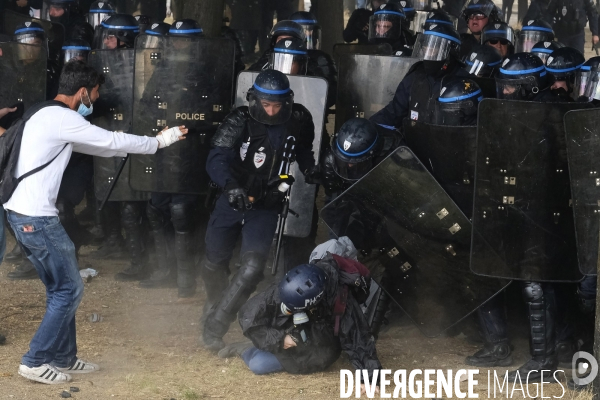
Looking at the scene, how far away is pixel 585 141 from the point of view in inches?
205

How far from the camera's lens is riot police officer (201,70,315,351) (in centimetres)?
616

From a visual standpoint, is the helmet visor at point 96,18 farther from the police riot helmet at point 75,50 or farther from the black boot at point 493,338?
the black boot at point 493,338

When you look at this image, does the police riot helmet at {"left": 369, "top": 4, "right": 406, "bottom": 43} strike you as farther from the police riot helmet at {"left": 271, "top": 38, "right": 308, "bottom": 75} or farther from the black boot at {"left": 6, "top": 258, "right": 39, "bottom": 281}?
the black boot at {"left": 6, "top": 258, "right": 39, "bottom": 281}

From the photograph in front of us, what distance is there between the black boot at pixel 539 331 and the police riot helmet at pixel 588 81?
123cm

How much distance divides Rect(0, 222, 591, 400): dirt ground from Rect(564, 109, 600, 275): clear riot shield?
0.81 metres

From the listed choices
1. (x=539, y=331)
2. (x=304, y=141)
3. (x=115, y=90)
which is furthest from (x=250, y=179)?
(x=539, y=331)

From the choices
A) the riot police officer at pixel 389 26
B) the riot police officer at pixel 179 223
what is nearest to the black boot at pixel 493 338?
the riot police officer at pixel 179 223

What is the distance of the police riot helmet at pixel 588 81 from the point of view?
6150 millimetres

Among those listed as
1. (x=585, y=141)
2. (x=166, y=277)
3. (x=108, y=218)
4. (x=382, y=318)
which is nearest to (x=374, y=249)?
(x=382, y=318)

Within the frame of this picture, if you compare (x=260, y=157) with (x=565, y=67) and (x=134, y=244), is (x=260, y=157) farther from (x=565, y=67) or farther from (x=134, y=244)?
(x=565, y=67)

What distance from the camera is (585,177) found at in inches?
206

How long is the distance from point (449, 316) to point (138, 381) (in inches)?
73.6

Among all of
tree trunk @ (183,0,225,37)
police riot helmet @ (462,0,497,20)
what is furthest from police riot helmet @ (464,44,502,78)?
tree trunk @ (183,0,225,37)

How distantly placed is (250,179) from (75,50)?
7.71 ft
